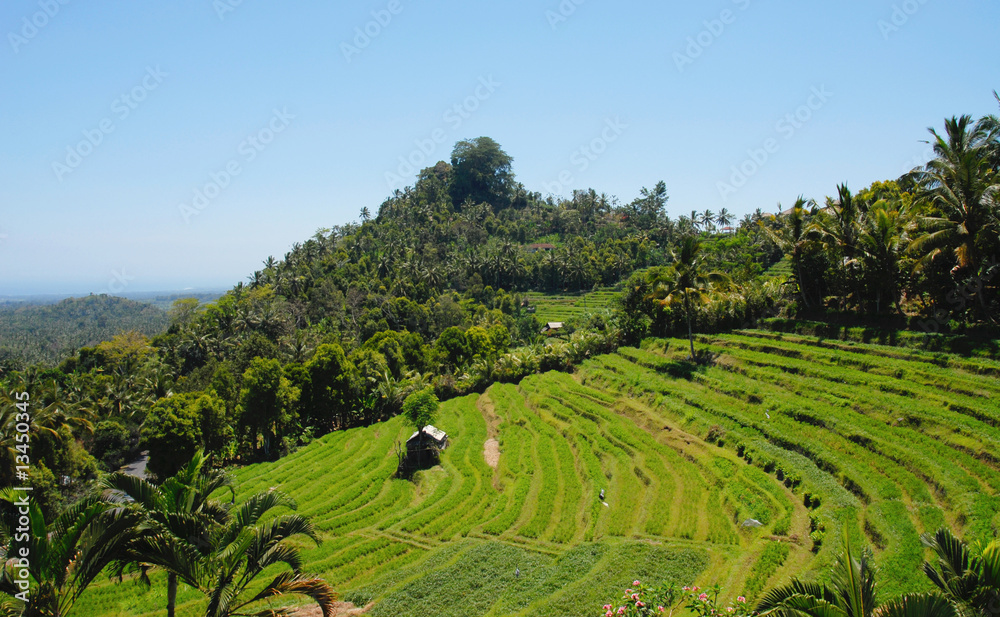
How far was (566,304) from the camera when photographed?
80.1m

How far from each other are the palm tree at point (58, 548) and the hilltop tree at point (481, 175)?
413 feet

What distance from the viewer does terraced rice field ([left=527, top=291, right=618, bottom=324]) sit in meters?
72.7

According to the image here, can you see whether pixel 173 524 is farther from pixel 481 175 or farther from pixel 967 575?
pixel 481 175

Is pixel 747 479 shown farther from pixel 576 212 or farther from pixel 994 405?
pixel 576 212

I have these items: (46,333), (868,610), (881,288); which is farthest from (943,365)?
(46,333)

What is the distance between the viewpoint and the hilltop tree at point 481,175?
131750mm

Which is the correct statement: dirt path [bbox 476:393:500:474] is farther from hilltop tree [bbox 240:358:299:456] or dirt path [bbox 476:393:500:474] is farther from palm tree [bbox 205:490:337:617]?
palm tree [bbox 205:490:337:617]

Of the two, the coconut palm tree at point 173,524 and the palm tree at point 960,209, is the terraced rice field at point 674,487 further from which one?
the coconut palm tree at point 173,524

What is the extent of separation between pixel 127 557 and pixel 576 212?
369 ft

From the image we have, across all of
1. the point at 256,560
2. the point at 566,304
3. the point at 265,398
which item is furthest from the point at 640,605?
the point at 566,304

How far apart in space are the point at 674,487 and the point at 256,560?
18594mm

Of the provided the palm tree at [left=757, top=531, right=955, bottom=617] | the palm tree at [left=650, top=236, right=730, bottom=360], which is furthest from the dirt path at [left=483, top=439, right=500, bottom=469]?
the palm tree at [left=757, top=531, right=955, bottom=617]

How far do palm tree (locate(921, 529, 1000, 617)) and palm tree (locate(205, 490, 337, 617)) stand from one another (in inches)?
390

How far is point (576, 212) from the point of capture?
115688 mm
